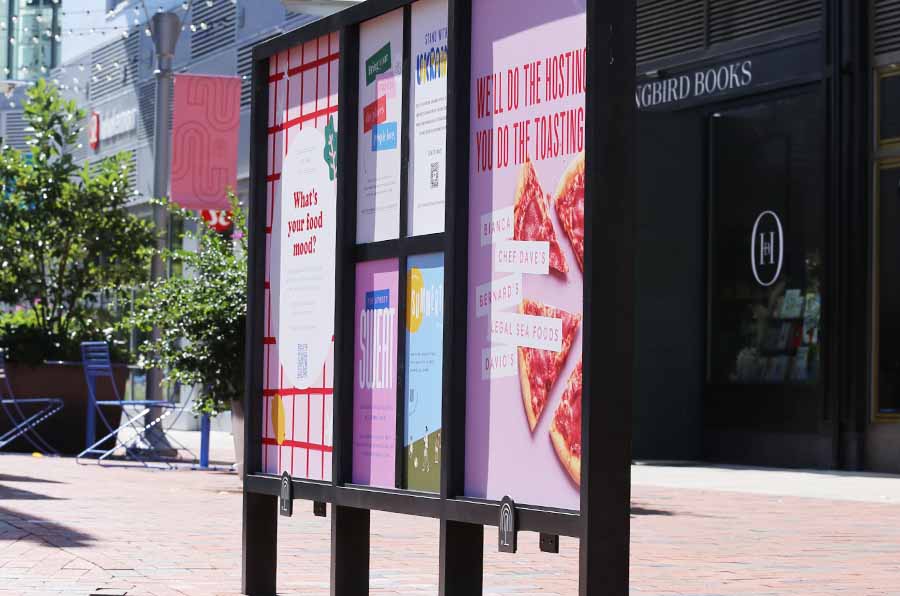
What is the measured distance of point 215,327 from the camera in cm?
1293

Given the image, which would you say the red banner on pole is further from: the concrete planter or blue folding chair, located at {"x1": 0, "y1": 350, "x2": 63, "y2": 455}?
blue folding chair, located at {"x1": 0, "y1": 350, "x2": 63, "y2": 455}

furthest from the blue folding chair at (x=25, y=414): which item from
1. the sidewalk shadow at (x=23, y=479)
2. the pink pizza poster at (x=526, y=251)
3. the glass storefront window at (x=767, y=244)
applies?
the pink pizza poster at (x=526, y=251)

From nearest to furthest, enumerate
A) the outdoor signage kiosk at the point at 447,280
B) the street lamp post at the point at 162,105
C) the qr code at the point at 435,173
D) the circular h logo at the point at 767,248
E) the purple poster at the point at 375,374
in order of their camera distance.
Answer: the outdoor signage kiosk at the point at 447,280, the qr code at the point at 435,173, the purple poster at the point at 375,374, the circular h logo at the point at 767,248, the street lamp post at the point at 162,105

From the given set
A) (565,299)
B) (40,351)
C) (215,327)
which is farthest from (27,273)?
(565,299)

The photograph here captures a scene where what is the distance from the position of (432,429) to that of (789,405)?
12.6m

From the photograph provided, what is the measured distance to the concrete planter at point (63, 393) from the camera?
1733 cm

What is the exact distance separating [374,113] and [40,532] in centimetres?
375

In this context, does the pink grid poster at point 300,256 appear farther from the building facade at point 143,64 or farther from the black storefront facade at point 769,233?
the building facade at point 143,64

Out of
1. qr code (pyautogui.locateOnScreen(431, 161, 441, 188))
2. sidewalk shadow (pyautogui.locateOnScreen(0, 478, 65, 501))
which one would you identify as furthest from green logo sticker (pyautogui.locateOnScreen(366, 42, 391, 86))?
sidewalk shadow (pyautogui.locateOnScreen(0, 478, 65, 501))

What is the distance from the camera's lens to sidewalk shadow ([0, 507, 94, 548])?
800 centimetres

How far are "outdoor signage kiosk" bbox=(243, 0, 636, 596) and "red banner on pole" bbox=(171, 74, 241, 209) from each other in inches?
513

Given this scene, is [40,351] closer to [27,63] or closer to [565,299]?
[565,299]

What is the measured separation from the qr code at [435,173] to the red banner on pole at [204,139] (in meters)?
14.3

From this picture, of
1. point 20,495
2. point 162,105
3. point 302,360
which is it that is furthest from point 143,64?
point 302,360
